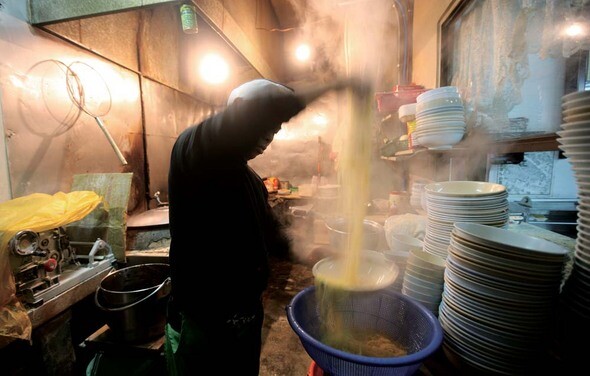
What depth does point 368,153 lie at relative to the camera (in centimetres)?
159

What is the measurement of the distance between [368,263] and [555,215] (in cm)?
271

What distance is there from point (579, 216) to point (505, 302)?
0.41 meters

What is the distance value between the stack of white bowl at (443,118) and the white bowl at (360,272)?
0.93 metres

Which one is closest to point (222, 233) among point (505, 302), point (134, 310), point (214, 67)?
point (134, 310)

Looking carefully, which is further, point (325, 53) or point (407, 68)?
point (325, 53)

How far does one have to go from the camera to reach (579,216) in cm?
92

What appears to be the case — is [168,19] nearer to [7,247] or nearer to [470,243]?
[7,247]

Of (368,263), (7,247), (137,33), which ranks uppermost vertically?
(137,33)

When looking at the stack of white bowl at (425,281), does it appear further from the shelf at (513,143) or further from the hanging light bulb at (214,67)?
the hanging light bulb at (214,67)

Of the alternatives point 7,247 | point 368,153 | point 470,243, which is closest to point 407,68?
point 368,153

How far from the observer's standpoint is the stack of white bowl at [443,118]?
1.75 m

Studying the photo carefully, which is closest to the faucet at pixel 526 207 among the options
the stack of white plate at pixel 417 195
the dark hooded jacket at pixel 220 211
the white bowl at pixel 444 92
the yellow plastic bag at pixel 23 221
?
the stack of white plate at pixel 417 195

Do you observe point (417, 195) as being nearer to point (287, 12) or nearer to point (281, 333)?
point (281, 333)

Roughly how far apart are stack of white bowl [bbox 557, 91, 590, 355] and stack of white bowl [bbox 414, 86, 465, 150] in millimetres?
878
